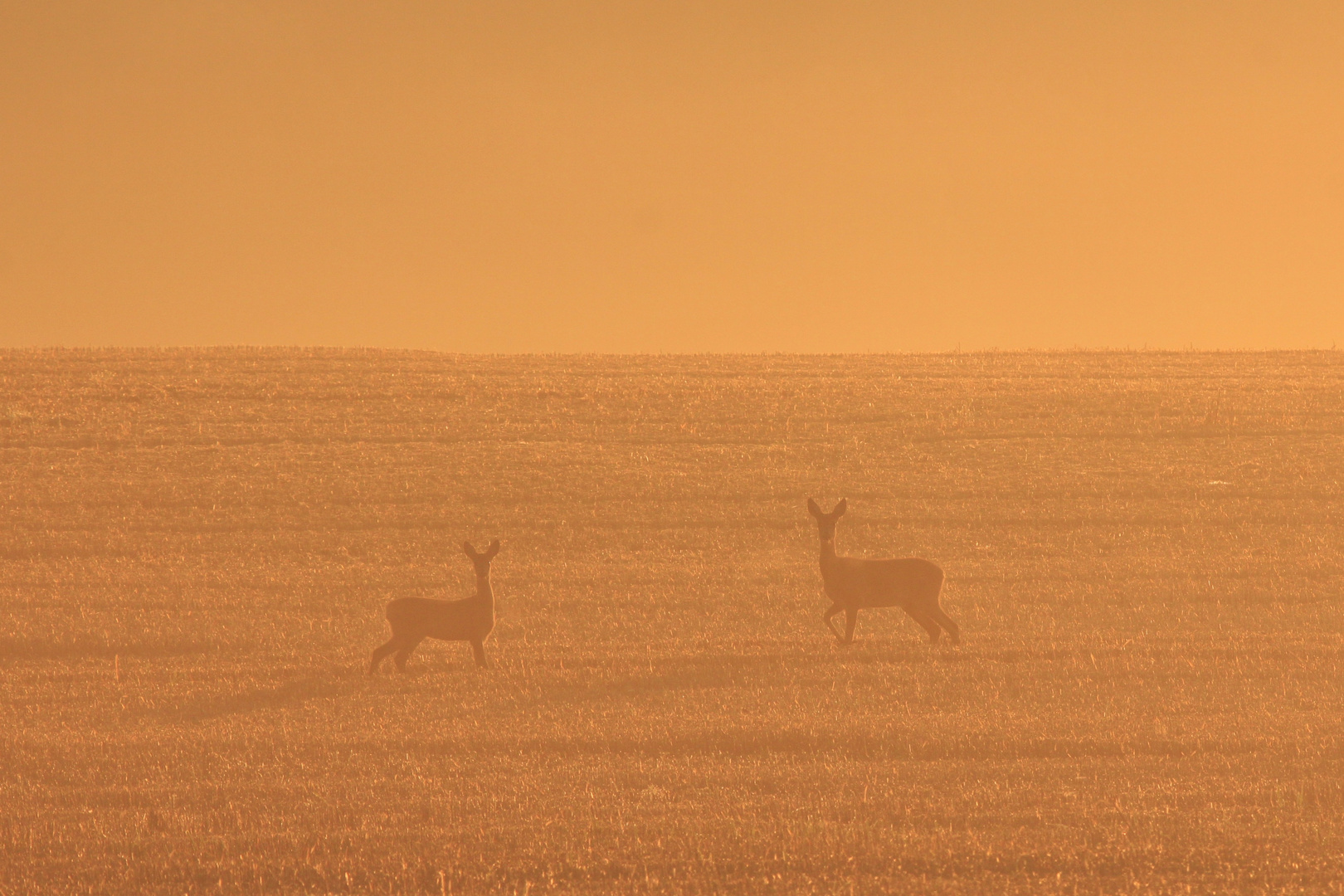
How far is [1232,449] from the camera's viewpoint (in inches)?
1196

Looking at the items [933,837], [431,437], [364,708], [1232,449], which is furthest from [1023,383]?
[933,837]

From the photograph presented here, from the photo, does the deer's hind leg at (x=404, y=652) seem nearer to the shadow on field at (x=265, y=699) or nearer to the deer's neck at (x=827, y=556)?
the shadow on field at (x=265, y=699)

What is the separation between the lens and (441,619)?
15500 millimetres

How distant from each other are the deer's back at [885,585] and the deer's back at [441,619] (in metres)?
3.99

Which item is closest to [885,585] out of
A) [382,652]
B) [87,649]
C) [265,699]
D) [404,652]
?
[404,652]

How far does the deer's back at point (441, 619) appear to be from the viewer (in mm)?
15461

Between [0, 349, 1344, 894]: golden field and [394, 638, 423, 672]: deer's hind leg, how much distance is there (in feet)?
0.85

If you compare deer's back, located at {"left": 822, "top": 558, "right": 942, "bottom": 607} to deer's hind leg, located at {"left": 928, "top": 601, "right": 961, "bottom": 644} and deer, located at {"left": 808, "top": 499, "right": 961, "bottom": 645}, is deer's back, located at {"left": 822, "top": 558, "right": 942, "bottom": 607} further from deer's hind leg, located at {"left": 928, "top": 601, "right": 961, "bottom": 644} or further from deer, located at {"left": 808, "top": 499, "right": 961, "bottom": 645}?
deer's hind leg, located at {"left": 928, "top": 601, "right": 961, "bottom": 644}

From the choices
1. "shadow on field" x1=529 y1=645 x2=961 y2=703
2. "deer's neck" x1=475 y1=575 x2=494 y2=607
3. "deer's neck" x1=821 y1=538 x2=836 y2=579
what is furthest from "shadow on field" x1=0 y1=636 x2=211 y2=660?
"deer's neck" x1=821 y1=538 x2=836 y2=579

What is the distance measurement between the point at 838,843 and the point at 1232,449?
24.2 meters

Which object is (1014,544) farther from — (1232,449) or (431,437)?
(431,437)

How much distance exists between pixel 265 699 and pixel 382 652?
1482 millimetres

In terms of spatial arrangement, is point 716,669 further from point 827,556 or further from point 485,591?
point 485,591

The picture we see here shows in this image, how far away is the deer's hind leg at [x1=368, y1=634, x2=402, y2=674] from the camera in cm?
1520
